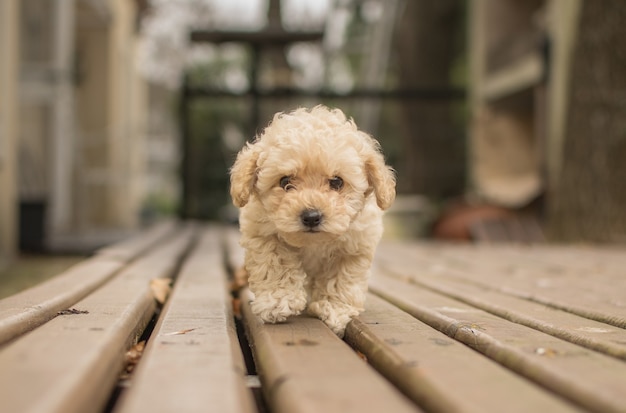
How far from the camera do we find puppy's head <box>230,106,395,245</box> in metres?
2.67

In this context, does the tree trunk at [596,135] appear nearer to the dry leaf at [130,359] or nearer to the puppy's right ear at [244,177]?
the puppy's right ear at [244,177]

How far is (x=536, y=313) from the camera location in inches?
119

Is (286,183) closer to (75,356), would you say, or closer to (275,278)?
(275,278)

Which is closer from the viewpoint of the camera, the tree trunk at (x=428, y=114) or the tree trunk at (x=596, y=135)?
the tree trunk at (x=596, y=135)

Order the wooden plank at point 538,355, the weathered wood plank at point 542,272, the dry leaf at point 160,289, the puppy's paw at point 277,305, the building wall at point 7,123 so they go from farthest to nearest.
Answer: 1. the building wall at point 7,123
2. the dry leaf at point 160,289
3. the weathered wood plank at point 542,272
4. the puppy's paw at point 277,305
5. the wooden plank at point 538,355

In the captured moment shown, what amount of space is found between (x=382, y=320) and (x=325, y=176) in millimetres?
612

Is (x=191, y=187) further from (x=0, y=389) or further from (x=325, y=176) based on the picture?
(x=0, y=389)

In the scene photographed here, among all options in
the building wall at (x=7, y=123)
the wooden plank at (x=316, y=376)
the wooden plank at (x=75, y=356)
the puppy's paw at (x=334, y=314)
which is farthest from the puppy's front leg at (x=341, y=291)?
the building wall at (x=7, y=123)

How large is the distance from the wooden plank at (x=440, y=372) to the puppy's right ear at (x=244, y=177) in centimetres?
67

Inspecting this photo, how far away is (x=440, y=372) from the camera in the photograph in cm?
190

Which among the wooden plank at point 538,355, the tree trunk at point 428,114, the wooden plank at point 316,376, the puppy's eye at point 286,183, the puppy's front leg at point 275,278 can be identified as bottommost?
the wooden plank at point 316,376

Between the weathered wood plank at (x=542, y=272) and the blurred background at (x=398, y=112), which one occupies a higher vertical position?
the blurred background at (x=398, y=112)

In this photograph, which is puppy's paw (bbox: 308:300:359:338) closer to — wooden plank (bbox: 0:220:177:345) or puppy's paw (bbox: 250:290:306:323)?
puppy's paw (bbox: 250:290:306:323)

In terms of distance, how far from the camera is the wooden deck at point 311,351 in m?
1.66
